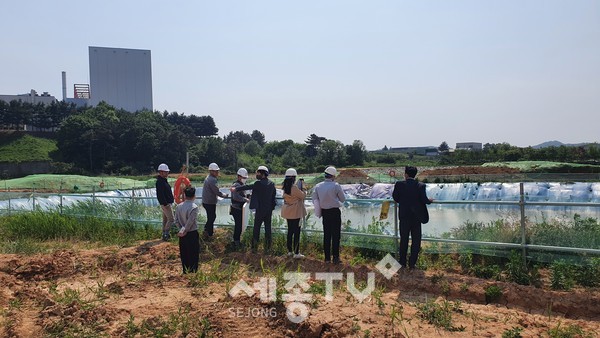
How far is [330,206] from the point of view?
7.51 metres

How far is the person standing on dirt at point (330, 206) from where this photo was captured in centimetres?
748

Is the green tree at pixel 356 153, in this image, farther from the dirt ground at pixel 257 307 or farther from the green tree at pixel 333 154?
the dirt ground at pixel 257 307

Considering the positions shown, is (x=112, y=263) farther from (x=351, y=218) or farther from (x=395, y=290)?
(x=395, y=290)

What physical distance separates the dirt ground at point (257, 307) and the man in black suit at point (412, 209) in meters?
0.41

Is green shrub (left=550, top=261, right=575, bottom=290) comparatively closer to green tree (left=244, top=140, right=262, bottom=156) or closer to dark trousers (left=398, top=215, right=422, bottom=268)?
dark trousers (left=398, top=215, right=422, bottom=268)

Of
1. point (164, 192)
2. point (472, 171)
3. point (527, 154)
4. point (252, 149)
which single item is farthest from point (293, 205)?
point (252, 149)

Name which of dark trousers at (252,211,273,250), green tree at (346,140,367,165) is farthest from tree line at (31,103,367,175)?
dark trousers at (252,211,273,250)

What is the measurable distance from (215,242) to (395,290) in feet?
13.9

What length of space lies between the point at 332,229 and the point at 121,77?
93.8 m

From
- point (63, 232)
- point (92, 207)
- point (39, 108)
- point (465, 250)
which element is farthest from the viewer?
point (39, 108)

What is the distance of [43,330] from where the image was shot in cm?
520

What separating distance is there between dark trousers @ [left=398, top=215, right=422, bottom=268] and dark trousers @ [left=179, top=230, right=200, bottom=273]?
10.2 feet

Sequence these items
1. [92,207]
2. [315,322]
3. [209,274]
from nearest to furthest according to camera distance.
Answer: [315,322], [209,274], [92,207]

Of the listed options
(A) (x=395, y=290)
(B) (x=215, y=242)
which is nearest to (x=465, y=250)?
(A) (x=395, y=290)
